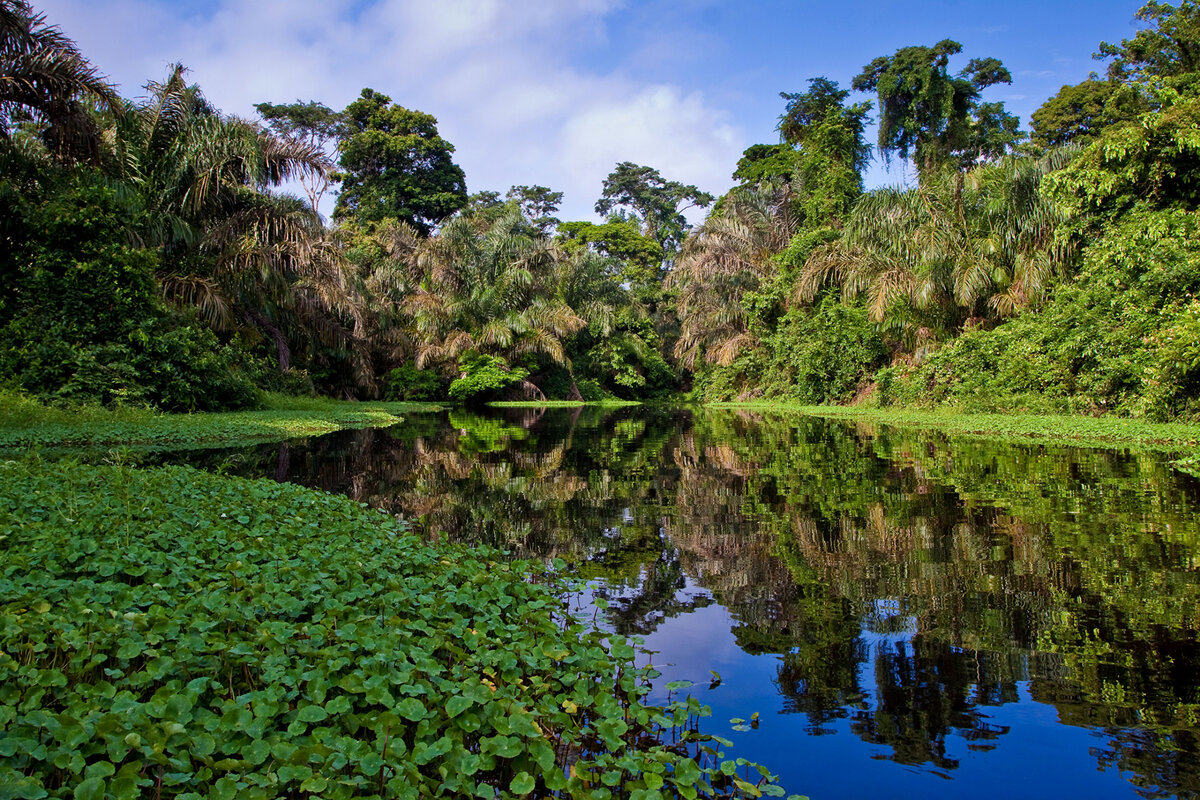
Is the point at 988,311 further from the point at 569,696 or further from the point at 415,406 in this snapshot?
the point at 569,696

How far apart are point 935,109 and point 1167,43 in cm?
1130

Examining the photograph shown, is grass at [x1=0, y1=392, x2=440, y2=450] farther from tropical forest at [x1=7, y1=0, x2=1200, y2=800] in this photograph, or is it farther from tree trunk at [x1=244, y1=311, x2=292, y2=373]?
tree trunk at [x1=244, y1=311, x2=292, y2=373]

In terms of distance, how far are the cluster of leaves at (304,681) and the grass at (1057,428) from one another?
10.8m

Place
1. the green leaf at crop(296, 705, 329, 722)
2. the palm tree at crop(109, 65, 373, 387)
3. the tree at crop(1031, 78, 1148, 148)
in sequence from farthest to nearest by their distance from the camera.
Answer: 1. the tree at crop(1031, 78, 1148, 148)
2. the palm tree at crop(109, 65, 373, 387)
3. the green leaf at crop(296, 705, 329, 722)

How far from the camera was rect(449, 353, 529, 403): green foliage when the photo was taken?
1222 inches

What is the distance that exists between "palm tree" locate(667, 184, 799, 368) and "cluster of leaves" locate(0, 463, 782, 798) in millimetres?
29360

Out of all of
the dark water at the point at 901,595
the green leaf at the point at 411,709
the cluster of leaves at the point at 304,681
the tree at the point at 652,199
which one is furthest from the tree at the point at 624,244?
the green leaf at the point at 411,709

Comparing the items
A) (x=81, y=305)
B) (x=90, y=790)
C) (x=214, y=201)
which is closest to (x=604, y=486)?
(x=90, y=790)

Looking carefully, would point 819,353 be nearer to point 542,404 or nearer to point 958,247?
point 958,247

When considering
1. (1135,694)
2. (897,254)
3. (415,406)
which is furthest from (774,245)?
(1135,694)

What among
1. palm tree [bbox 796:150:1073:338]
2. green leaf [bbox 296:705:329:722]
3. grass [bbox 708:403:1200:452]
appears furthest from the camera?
palm tree [bbox 796:150:1073:338]

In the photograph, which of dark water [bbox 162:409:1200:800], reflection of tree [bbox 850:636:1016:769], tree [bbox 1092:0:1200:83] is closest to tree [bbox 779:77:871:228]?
tree [bbox 1092:0:1200:83]

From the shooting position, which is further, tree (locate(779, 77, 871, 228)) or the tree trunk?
tree (locate(779, 77, 871, 228))

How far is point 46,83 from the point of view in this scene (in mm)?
12898
